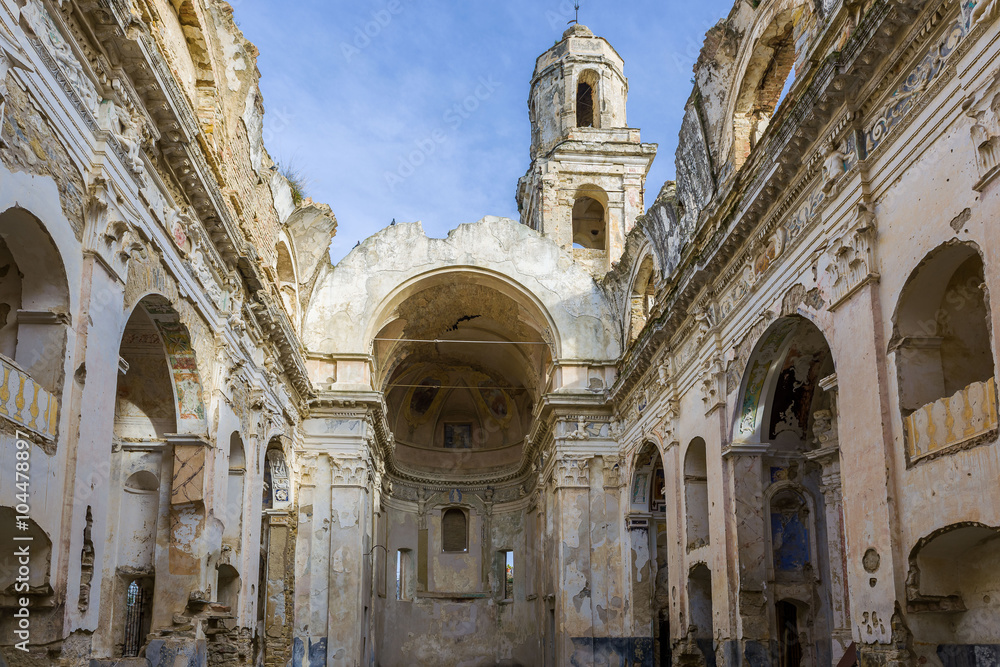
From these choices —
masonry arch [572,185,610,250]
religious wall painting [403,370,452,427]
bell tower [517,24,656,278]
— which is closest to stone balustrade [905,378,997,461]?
bell tower [517,24,656,278]

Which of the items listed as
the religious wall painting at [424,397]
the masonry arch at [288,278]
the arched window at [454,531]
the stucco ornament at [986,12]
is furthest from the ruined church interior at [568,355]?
the religious wall painting at [424,397]

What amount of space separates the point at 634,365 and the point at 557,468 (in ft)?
12.6

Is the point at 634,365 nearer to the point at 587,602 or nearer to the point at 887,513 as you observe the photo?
the point at 587,602

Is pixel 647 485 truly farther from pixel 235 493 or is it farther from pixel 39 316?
pixel 39 316

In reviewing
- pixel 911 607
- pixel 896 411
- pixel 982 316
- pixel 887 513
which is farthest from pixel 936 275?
pixel 911 607

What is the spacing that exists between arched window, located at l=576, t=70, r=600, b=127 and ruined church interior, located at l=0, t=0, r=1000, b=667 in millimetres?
2694

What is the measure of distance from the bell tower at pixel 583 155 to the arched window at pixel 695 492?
10.8 m

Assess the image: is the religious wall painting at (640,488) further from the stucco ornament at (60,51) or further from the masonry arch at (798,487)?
the stucco ornament at (60,51)

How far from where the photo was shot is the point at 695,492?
54.9ft

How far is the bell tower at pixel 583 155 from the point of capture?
27.8m

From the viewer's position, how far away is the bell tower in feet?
91.1

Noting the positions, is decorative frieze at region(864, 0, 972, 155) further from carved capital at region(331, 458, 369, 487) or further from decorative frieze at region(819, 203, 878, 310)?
carved capital at region(331, 458, 369, 487)

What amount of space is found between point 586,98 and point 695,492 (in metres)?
17.6

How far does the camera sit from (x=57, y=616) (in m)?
8.55
